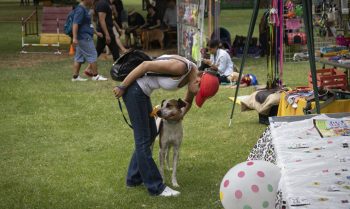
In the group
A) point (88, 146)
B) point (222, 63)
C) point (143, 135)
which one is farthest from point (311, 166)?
point (222, 63)

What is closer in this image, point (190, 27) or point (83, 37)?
point (83, 37)

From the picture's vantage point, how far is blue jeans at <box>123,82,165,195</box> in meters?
6.71

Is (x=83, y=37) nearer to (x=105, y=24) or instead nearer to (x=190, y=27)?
(x=105, y=24)

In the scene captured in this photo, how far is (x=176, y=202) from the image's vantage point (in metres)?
6.76

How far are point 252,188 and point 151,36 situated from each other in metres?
15.9

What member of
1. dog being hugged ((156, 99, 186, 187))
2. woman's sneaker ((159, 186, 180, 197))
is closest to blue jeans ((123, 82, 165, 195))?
woman's sneaker ((159, 186, 180, 197))

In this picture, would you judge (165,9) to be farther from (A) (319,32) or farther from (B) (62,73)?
(A) (319,32)

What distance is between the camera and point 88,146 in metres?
9.27

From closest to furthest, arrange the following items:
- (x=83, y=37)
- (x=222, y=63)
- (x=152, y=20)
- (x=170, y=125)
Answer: (x=170, y=125) → (x=222, y=63) → (x=83, y=37) → (x=152, y=20)

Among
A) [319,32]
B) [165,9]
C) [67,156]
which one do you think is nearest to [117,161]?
[67,156]

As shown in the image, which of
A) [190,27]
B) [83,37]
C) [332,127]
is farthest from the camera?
[190,27]

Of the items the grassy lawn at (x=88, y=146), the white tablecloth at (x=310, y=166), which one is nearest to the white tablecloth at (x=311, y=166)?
the white tablecloth at (x=310, y=166)

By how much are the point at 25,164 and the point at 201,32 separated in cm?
740

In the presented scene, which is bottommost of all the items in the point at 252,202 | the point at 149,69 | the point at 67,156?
the point at 67,156
